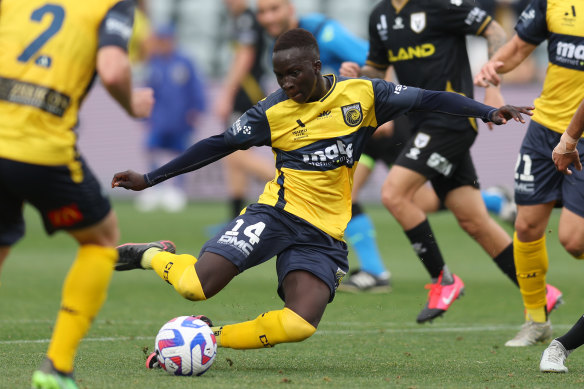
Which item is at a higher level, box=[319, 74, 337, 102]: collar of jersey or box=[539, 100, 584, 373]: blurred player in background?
box=[319, 74, 337, 102]: collar of jersey

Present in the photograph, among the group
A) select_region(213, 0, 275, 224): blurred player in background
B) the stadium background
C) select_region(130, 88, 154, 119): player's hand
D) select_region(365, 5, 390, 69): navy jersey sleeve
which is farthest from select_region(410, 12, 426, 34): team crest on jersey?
the stadium background

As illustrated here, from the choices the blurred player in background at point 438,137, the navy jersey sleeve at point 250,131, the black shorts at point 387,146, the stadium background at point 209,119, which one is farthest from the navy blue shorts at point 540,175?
the stadium background at point 209,119

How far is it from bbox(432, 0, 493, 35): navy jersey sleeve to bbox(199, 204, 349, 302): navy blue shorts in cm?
241

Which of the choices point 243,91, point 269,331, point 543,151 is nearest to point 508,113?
point 543,151

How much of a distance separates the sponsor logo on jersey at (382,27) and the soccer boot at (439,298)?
1.87 metres

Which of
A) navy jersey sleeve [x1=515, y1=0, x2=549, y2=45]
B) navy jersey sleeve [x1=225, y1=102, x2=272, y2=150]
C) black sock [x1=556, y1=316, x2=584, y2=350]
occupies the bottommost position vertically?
black sock [x1=556, y1=316, x2=584, y2=350]

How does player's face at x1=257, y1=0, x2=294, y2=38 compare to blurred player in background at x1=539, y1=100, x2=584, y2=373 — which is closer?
blurred player in background at x1=539, y1=100, x2=584, y2=373

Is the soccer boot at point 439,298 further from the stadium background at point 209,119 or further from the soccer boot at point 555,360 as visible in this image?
the stadium background at point 209,119

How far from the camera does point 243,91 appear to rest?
567 inches

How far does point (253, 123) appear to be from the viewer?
5938mm

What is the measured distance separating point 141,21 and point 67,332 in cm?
1714

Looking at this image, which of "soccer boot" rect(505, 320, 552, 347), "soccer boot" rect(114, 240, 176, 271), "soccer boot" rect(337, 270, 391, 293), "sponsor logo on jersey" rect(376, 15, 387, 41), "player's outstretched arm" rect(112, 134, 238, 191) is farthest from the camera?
"soccer boot" rect(337, 270, 391, 293)

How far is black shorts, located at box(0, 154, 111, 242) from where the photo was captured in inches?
171

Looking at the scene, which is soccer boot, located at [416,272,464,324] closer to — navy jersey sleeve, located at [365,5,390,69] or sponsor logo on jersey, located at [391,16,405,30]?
navy jersey sleeve, located at [365,5,390,69]
